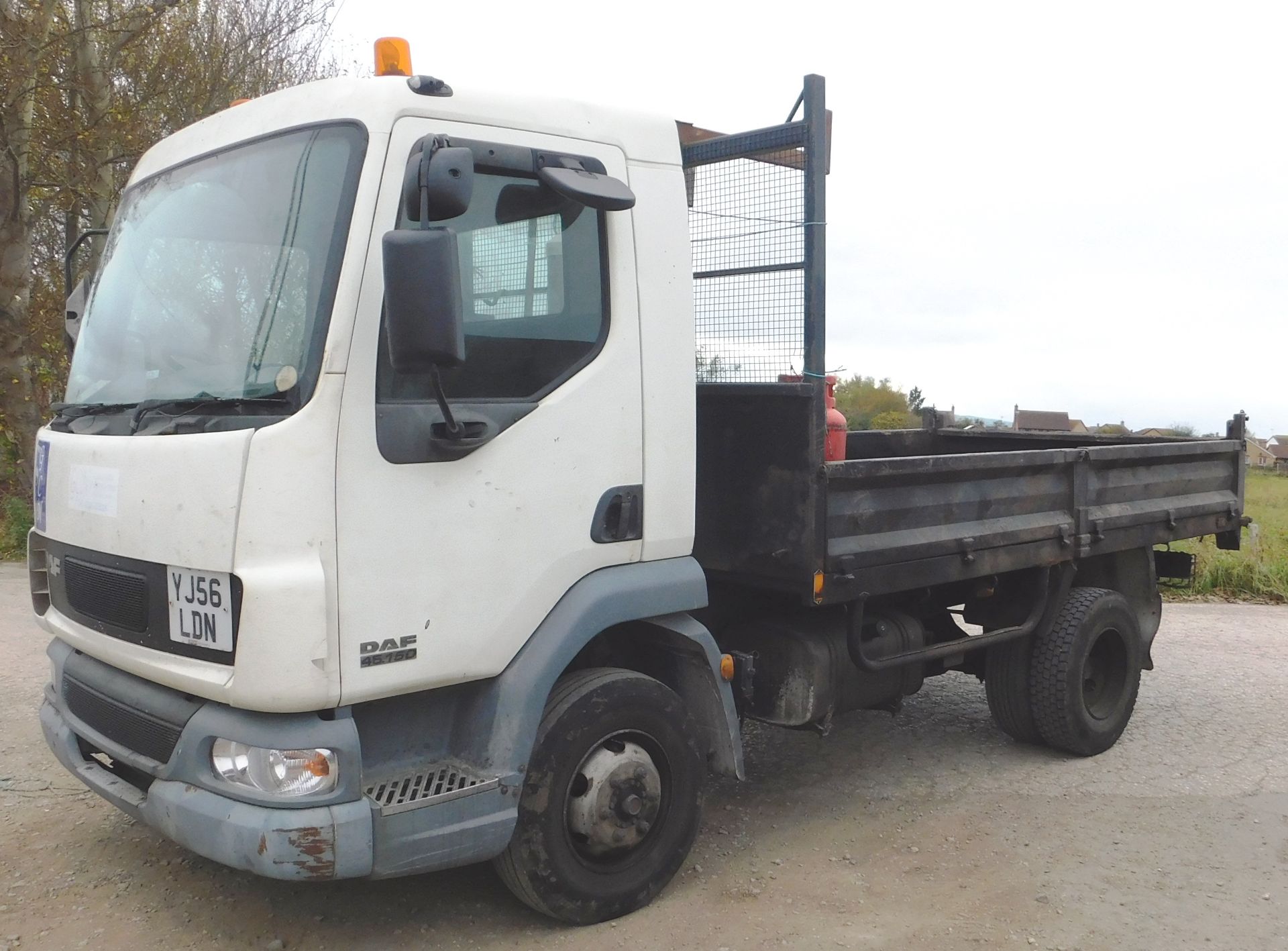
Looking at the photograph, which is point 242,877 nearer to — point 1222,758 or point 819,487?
point 819,487

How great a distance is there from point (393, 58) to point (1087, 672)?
433 centimetres

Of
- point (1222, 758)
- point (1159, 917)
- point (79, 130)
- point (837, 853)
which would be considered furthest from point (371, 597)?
point (79, 130)

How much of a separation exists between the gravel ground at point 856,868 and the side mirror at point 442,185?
2226mm

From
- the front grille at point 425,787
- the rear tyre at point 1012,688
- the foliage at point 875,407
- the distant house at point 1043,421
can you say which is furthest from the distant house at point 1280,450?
the front grille at point 425,787

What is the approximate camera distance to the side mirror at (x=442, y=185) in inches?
112

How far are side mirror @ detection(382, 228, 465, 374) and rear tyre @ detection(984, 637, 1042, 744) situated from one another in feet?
11.4

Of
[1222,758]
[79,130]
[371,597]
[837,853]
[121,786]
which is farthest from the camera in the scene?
[79,130]

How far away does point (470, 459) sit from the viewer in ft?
10.3

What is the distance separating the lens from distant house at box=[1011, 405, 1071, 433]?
7.31m

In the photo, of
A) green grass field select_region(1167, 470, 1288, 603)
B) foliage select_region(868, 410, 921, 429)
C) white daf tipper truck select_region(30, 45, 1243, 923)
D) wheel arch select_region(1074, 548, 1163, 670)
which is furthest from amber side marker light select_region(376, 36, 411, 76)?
green grass field select_region(1167, 470, 1288, 603)

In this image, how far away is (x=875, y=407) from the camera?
8.24 m

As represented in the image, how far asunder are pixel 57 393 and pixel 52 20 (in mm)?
4049

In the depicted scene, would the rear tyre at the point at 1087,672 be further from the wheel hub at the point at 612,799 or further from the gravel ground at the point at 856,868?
the wheel hub at the point at 612,799

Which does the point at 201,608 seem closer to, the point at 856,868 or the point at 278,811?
the point at 278,811
